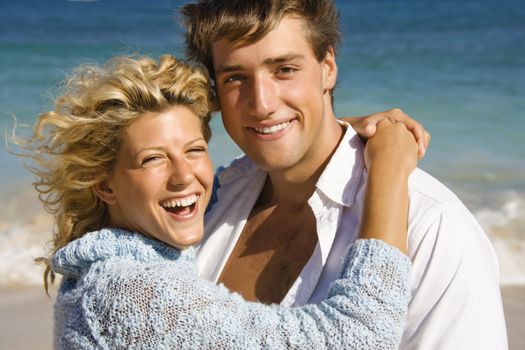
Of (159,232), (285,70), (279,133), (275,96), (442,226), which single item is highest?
(285,70)

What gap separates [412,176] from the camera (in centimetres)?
288

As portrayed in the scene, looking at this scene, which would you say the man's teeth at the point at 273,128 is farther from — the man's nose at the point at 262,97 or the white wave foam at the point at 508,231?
the white wave foam at the point at 508,231

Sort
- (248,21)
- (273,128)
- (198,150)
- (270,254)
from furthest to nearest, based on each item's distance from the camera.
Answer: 1. (270,254)
2. (273,128)
3. (248,21)
4. (198,150)

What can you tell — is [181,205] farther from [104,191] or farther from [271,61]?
[271,61]

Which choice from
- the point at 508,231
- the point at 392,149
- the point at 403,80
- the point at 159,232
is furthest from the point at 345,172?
the point at 403,80

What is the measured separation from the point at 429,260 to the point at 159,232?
2.97ft

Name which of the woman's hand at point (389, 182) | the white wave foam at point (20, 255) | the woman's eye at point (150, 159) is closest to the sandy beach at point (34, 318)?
the white wave foam at point (20, 255)

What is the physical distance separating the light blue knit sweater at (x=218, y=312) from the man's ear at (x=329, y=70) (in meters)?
1.07

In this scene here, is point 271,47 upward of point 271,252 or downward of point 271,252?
upward

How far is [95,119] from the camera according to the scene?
269 cm

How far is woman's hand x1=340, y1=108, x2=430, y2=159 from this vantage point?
123 inches

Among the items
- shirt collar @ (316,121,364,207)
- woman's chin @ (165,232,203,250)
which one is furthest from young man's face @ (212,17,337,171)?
woman's chin @ (165,232,203,250)

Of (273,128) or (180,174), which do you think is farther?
(273,128)

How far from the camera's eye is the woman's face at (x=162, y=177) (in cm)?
270
